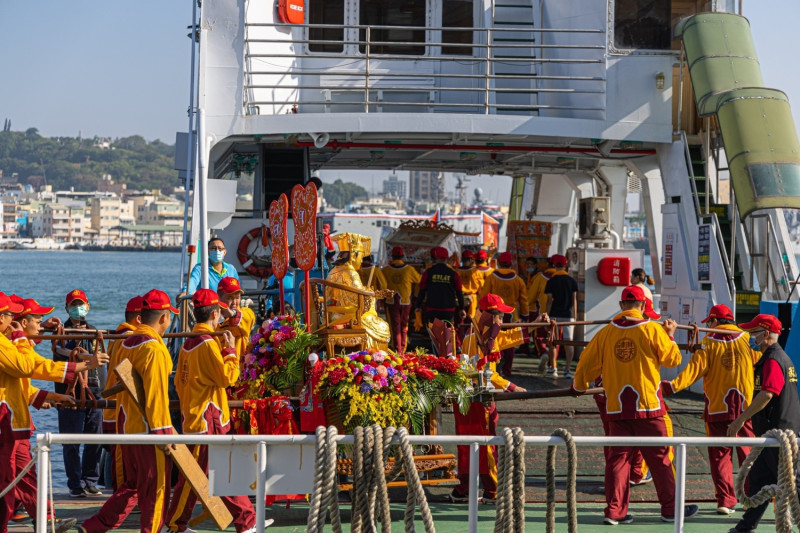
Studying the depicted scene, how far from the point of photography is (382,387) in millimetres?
7602

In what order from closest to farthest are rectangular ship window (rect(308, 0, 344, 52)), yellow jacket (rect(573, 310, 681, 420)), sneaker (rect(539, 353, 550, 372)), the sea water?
yellow jacket (rect(573, 310, 681, 420)) → sneaker (rect(539, 353, 550, 372)) → rectangular ship window (rect(308, 0, 344, 52)) → the sea water

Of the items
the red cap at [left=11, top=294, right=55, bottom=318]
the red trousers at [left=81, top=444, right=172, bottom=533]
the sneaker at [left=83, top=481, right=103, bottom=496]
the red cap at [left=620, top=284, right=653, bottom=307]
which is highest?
the red cap at [left=620, top=284, right=653, bottom=307]

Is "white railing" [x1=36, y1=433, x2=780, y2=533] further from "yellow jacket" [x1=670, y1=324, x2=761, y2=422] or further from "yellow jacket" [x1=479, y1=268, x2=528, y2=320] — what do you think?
"yellow jacket" [x1=479, y1=268, x2=528, y2=320]

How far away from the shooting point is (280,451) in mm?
5867

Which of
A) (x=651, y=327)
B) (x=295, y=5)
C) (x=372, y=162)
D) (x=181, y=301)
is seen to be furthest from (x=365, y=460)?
(x=372, y=162)

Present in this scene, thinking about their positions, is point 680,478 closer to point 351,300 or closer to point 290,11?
point 351,300

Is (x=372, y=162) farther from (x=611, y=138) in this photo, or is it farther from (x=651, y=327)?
→ (x=651, y=327)

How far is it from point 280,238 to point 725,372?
439cm

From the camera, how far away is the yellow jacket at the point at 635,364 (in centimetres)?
768

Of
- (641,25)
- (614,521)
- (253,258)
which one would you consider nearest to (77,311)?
(614,521)

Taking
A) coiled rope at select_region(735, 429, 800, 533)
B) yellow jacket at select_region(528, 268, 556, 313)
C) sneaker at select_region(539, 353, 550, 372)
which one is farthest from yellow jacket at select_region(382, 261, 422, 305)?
coiled rope at select_region(735, 429, 800, 533)

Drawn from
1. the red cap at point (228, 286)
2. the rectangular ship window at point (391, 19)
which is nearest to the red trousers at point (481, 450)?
the red cap at point (228, 286)

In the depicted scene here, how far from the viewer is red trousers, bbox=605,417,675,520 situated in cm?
757

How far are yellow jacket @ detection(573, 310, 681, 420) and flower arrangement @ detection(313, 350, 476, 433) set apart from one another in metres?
1.14
